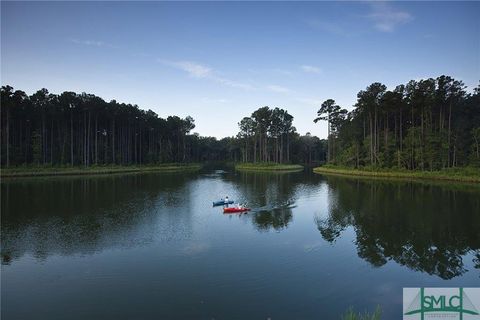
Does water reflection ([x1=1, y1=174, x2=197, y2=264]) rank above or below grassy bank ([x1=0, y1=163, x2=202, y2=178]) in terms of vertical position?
below

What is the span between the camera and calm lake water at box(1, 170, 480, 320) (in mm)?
12836

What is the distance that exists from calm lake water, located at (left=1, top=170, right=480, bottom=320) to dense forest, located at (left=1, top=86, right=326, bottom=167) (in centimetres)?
4844

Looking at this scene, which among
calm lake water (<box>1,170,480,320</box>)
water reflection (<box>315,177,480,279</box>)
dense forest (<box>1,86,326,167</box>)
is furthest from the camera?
dense forest (<box>1,86,326,167</box>)

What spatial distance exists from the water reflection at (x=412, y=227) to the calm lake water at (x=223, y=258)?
119 mm

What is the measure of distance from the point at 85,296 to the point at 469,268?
18.5 m

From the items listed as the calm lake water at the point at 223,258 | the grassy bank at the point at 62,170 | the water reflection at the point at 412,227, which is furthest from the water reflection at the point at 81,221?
the grassy bank at the point at 62,170

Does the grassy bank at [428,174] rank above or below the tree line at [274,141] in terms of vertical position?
below

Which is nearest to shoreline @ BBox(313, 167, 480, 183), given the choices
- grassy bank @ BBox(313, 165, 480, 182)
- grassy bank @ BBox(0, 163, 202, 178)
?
grassy bank @ BBox(313, 165, 480, 182)

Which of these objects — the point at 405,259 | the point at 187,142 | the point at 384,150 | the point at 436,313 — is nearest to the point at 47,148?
the point at 187,142

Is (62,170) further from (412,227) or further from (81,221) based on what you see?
(412,227)

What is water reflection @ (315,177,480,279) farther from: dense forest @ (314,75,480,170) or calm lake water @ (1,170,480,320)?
dense forest @ (314,75,480,170)

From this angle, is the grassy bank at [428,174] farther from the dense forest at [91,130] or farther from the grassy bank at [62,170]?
the grassy bank at [62,170]

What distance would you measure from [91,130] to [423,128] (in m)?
83.5

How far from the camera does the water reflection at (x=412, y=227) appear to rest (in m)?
18.8
